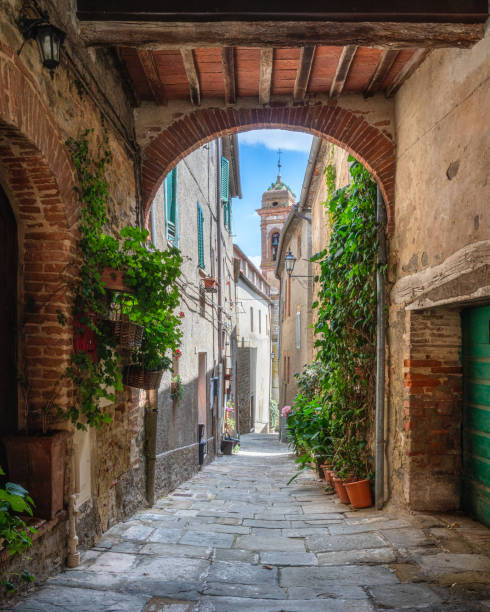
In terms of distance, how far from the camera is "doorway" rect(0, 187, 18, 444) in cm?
321

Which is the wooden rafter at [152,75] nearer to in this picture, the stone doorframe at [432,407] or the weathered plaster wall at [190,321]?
the weathered plaster wall at [190,321]

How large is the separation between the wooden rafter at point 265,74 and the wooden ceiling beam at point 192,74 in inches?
24.6

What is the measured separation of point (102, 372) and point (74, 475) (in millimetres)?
743

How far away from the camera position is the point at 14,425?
330cm

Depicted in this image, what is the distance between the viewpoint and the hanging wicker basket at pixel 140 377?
14.7 feet

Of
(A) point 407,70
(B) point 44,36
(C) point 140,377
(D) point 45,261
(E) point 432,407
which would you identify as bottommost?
(E) point 432,407

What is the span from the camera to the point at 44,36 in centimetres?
275

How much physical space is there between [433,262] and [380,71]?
2.01m

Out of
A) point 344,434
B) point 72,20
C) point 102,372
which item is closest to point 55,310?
point 102,372

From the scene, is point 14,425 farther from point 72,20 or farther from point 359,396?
point 359,396

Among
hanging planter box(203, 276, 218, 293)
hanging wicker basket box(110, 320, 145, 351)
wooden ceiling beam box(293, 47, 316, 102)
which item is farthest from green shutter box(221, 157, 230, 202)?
hanging wicker basket box(110, 320, 145, 351)

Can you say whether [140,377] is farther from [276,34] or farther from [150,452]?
[276,34]

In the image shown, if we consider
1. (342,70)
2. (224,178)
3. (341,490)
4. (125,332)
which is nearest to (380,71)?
(342,70)

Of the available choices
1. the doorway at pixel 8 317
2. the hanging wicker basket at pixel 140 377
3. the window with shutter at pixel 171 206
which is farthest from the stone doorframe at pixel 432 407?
the window with shutter at pixel 171 206
